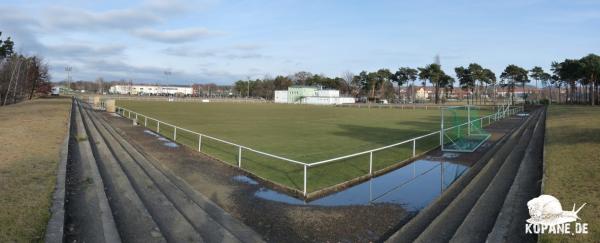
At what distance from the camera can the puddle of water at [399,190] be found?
1004 cm

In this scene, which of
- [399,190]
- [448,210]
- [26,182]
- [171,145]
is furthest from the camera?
[171,145]

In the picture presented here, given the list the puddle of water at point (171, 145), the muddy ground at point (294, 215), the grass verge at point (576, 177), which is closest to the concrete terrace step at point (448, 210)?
the muddy ground at point (294, 215)

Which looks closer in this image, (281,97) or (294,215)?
(294,215)

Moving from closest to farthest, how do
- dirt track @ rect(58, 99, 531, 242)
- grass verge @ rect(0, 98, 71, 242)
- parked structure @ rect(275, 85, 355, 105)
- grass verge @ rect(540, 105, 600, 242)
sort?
grass verge @ rect(0, 98, 71, 242)
grass verge @ rect(540, 105, 600, 242)
dirt track @ rect(58, 99, 531, 242)
parked structure @ rect(275, 85, 355, 105)

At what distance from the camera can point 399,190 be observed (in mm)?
11328

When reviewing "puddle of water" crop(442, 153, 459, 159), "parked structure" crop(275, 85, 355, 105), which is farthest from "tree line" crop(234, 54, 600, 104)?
"puddle of water" crop(442, 153, 459, 159)

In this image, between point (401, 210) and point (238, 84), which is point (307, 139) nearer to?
point (401, 210)

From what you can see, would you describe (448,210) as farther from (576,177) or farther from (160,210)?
(160,210)

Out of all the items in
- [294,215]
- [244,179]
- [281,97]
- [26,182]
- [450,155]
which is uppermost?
[281,97]

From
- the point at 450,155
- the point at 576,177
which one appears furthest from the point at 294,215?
the point at 450,155

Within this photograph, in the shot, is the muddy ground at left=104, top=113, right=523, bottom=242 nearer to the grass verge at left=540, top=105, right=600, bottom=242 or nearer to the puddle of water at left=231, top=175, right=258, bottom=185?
the puddle of water at left=231, top=175, right=258, bottom=185

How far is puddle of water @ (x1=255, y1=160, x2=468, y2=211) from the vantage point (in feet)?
32.9

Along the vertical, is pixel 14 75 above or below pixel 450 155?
above

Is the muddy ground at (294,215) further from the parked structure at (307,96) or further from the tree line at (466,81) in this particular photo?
the parked structure at (307,96)
